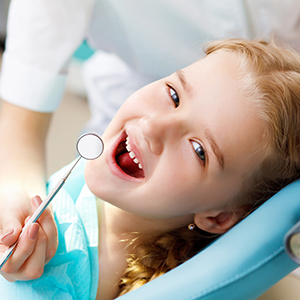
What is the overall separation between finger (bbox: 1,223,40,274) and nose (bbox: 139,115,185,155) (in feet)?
0.83

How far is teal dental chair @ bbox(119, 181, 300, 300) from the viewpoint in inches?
22.7

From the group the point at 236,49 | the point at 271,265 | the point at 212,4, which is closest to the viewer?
the point at 271,265

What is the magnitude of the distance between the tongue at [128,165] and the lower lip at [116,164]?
44mm

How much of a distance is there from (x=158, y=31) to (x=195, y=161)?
19.7 inches

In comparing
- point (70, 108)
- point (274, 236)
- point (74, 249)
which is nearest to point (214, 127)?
point (274, 236)

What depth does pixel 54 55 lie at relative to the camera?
1030 mm

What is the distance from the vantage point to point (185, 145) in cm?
72

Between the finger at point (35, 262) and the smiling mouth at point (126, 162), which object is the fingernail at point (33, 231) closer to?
the finger at point (35, 262)

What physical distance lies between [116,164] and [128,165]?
5cm

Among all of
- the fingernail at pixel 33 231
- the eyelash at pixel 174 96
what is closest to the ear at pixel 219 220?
the eyelash at pixel 174 96

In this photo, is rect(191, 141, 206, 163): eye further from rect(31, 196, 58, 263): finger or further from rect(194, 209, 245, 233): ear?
rect(31, 196, 58, 263): finger

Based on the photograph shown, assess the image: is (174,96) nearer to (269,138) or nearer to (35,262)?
(269,138)

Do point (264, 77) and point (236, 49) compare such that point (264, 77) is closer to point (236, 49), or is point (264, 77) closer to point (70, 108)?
point (236, 49)

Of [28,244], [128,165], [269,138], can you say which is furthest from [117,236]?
[269,138]
